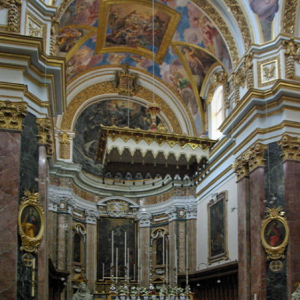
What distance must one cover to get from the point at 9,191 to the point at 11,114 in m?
1.63

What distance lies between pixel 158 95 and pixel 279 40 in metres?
7.77

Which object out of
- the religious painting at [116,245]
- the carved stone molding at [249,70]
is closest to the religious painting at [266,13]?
the carved stone molding at [249,70]

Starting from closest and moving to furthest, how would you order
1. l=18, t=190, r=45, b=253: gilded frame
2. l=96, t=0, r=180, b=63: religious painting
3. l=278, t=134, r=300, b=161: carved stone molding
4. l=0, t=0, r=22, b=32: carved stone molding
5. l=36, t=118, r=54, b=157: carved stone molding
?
l=18, t=190, r=45, b=253: gilded frame, l=0, t=0, r=22, b=32: carved stone molding, l=36, t=118, r=54, b=157: carved stone molding, l=278, t=134, r=300, b=161: carved stone molding, l=96, t=0, r=180, b=63: religious painting

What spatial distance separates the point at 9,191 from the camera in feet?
34.3

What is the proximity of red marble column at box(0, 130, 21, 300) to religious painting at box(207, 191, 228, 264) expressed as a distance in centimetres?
773

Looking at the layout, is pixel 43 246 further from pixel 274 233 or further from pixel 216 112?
pixel 216 112

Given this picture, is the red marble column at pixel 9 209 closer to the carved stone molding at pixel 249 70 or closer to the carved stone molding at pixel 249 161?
the carved stone molding at pixel 249 161

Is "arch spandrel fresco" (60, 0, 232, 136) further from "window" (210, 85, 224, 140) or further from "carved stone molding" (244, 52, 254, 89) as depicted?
"carved stone molding" (244, 52, 254, 89)

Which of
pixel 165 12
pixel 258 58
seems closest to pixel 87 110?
pixel 165 12

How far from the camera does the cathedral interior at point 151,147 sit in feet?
36.4

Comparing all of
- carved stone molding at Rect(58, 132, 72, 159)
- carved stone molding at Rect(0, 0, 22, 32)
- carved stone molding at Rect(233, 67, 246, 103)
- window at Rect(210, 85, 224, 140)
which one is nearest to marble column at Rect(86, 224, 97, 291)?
carved stone molding at Rect(58, 132, 72, 159)

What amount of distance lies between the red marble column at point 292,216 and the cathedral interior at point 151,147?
33 millimetres

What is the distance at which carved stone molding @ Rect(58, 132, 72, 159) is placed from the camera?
755 inches

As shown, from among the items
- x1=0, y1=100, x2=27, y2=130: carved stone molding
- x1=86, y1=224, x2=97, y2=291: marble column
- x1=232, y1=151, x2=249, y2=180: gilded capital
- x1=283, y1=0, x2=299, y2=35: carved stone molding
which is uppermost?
x1=283, y1=0, x2=299, y2=35: carved stone molding
